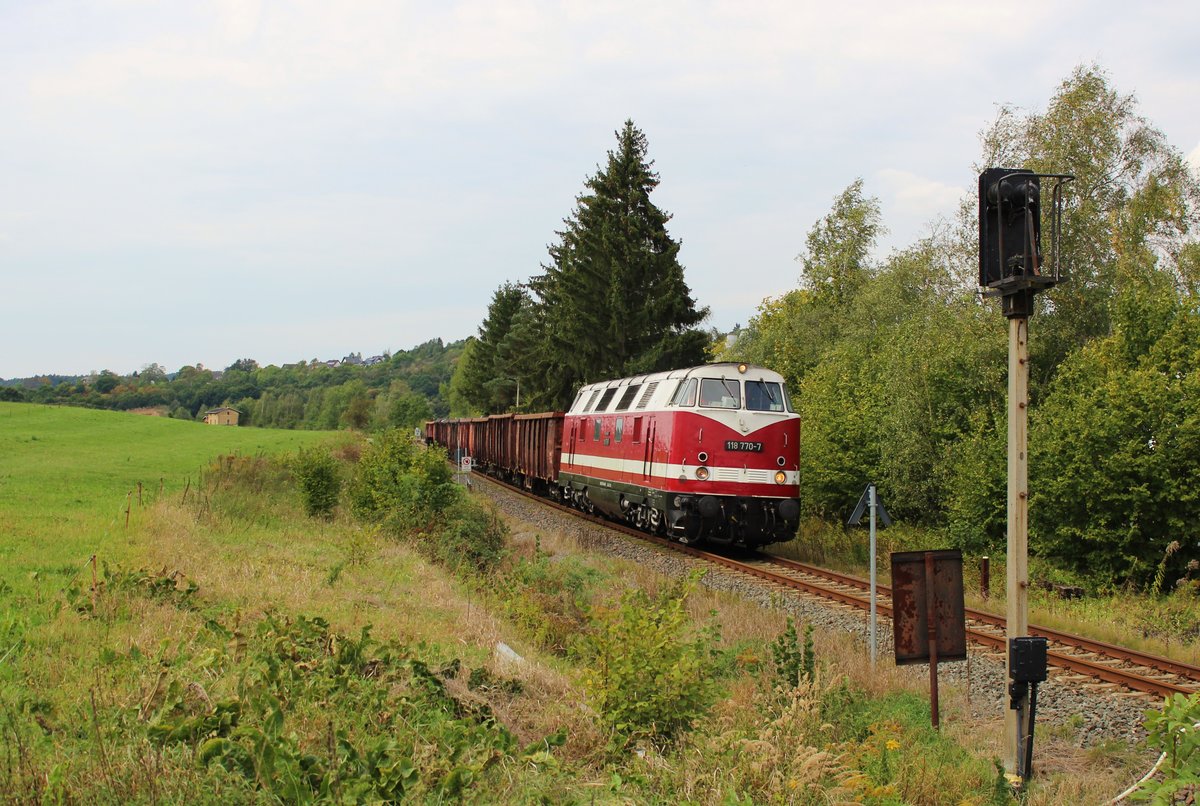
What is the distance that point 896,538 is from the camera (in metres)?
21.1

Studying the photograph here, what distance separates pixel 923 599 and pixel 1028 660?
117 cm

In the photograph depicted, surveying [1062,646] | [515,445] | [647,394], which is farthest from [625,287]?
[1062,646]

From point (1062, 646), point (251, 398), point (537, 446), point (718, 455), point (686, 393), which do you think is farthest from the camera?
point (251, 398)

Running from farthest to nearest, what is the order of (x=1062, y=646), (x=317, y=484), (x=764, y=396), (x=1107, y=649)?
(x=317, y=484) < (x=764, y=396) < (x=1062, y=646) < (x=1107, y=649)

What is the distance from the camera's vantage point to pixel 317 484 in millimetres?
22484

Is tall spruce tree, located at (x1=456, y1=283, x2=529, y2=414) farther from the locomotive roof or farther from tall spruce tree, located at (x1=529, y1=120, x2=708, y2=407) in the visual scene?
the locomotive roof

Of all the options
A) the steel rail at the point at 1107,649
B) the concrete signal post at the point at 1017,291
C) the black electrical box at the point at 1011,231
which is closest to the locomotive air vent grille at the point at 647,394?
the steel rail at the point at 1107,649

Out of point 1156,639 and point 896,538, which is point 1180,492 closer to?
point 1156,639

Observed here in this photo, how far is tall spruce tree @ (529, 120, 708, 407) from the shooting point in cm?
3794

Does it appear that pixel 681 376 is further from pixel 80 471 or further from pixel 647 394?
pixel 80 471

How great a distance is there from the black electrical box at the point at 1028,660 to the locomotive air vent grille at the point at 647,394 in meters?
13.4

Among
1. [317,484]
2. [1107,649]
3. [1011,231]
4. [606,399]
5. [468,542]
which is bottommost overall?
[1107,649]

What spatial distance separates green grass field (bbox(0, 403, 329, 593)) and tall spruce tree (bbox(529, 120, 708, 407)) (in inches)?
618

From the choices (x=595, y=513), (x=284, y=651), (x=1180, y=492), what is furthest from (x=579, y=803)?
(x=595, y=513)
